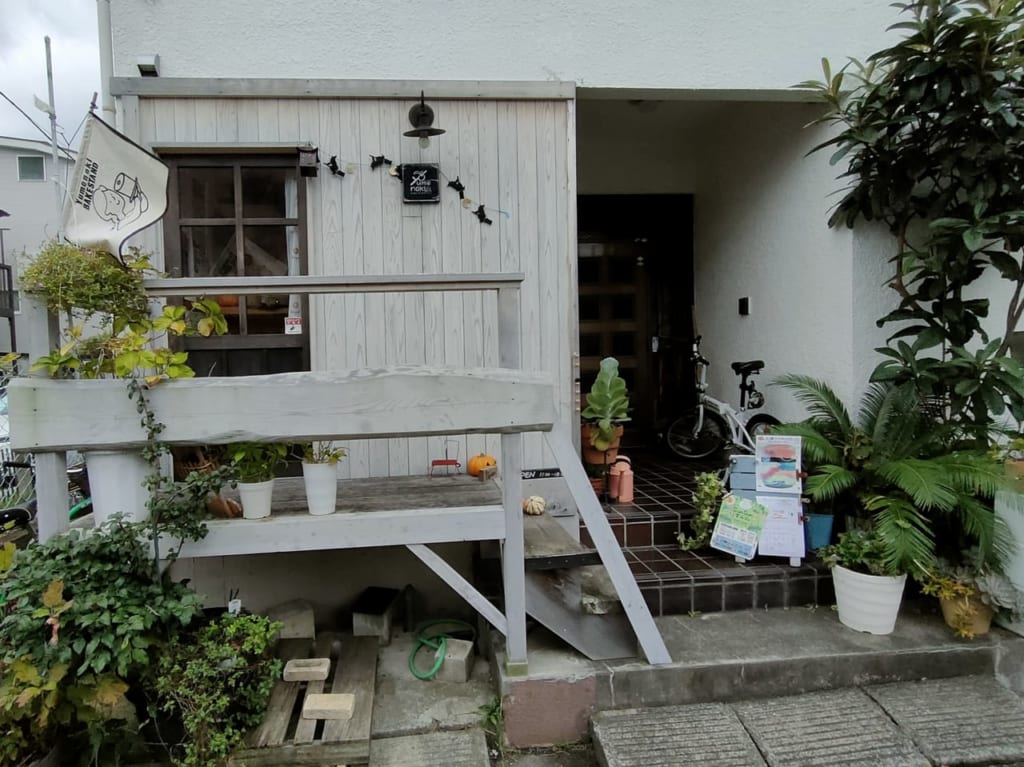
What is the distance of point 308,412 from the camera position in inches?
90.6

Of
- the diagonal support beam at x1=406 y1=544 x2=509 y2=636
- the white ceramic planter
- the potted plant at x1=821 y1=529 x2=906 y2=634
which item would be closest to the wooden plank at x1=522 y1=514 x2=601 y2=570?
the diagonal support beam at x1=406 y1=544 x2=509 y2=636

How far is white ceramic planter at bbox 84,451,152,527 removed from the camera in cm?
221

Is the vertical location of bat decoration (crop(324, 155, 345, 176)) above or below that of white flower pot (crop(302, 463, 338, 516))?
above

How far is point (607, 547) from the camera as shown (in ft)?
8.13

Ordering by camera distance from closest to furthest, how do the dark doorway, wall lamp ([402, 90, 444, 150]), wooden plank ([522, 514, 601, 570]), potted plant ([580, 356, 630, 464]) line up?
wooden plank ([522, 514, 601, 570]) → wall lamp ([402, 90, 444, 150]) → potted plant ([580, 356, 630, 464]) → the dark doorway

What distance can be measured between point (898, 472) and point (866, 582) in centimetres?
56

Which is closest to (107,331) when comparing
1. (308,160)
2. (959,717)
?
(308,160)

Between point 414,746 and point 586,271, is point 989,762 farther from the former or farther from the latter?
point 586,271

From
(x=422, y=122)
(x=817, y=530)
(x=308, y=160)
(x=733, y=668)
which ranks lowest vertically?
(x=733, y=668)

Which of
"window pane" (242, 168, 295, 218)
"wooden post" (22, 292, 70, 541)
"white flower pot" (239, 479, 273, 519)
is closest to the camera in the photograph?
"wooden post" (22, 292, 70, 541)

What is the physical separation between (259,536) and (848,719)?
8.27ft

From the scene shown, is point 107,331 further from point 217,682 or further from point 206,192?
point 206,192

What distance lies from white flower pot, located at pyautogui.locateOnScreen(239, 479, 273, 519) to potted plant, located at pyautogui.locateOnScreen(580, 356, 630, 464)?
A: 2.02 metres

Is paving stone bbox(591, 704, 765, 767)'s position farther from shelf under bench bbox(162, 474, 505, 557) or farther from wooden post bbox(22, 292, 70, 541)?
wooden post bbox(22, 292, 70, 541)
